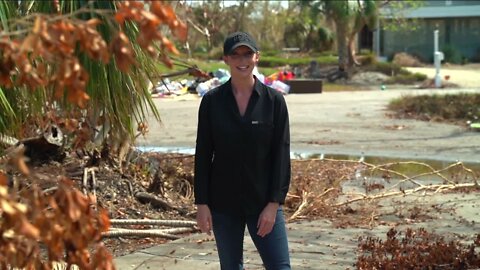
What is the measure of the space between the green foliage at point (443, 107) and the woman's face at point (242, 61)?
14.6 metres

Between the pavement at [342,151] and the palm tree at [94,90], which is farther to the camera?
the pavement at [342,151]

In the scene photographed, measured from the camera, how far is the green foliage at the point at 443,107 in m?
18.2

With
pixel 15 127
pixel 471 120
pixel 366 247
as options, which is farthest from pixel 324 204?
pixel 471 120

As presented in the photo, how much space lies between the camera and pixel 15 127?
5.06 metres

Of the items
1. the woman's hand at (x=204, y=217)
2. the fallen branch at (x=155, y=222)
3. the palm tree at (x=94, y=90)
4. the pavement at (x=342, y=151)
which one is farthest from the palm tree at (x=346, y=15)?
the woman's hand at (x=204, y=217)

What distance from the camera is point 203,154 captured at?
4.12 m

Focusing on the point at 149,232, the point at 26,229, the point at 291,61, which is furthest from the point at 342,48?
the point at 26,229

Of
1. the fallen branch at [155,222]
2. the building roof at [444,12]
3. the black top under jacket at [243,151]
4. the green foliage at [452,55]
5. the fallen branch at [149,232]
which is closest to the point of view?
the black top under jacket at [243,151]

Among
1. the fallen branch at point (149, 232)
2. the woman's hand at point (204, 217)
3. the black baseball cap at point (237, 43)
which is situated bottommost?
the fallen branch at point (149, 232)

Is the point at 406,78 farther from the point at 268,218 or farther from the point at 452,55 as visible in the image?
the point at 268,218

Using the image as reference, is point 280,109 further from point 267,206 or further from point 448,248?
point 448,248

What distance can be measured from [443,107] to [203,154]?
15538 mm

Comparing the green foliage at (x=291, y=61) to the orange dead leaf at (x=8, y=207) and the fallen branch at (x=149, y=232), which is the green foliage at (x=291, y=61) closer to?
the fallen branch at (x=149, y=232)

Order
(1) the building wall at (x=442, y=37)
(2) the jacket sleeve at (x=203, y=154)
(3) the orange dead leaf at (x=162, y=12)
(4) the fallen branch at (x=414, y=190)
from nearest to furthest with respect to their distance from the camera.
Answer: (3) the orange dead leaf at (x=162, y=12)
(2) the jacket sleeve at (x=203, y=154)
(4) the fallen branch at (x=414, y=190)
(1) the building wall at (x=442, y=37)
